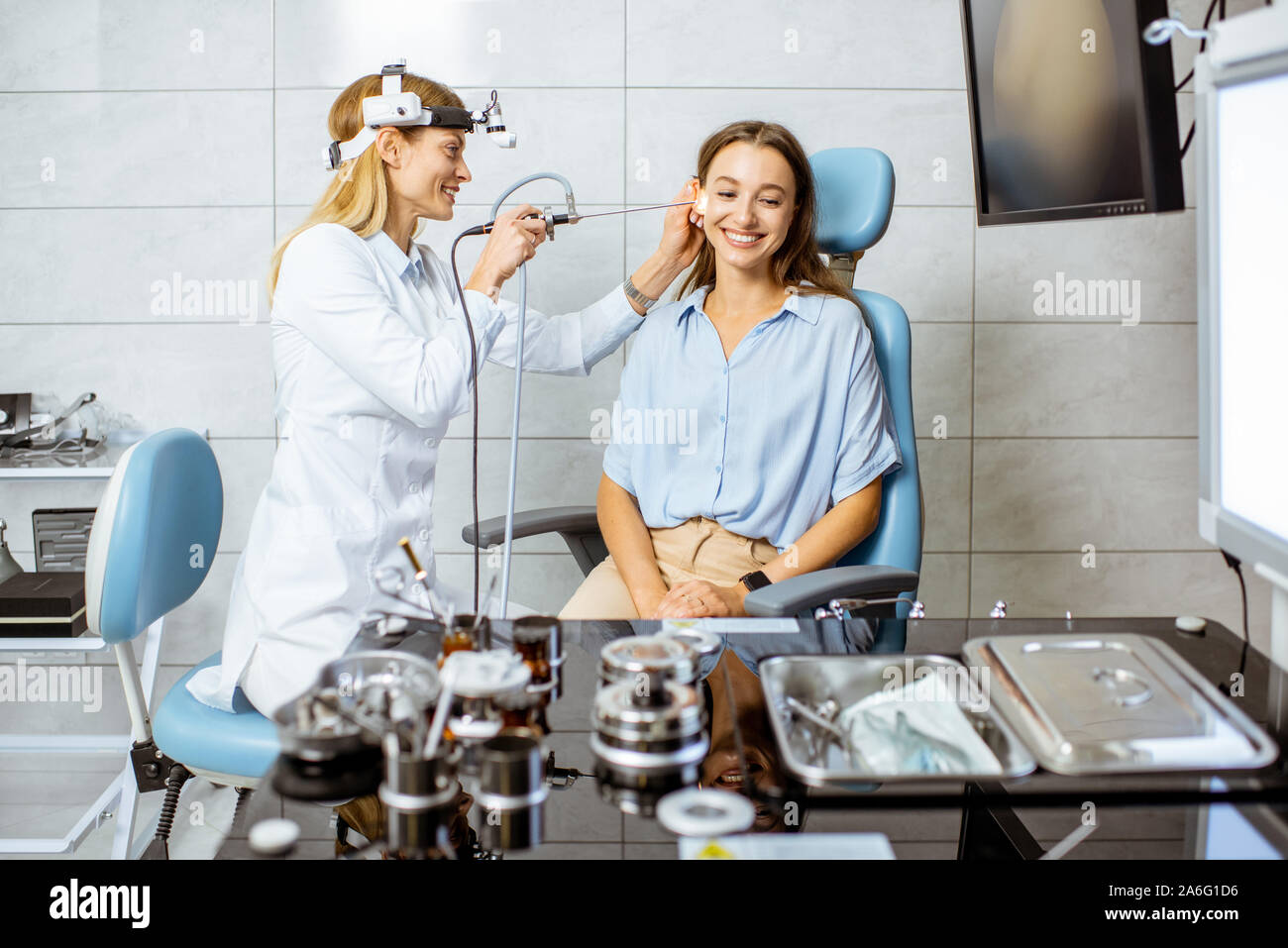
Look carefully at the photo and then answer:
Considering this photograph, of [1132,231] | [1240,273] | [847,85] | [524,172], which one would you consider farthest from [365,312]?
[1132,231]

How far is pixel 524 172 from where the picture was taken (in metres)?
2.79

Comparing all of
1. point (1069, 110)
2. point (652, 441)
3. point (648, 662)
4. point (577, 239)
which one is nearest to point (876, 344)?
point (652, 441)

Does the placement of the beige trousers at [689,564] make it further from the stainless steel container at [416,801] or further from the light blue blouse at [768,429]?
the stainless steel container at [416,801]

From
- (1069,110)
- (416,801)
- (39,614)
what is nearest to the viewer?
(416,801)

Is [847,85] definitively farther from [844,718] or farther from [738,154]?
[844,718]

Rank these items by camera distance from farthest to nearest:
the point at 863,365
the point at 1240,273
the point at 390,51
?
1. the point at 390,51
2. the point at 863,365
3. the point at 1240,273

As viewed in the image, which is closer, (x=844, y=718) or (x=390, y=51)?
(x=844, y=718)

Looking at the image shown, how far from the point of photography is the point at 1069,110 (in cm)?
145

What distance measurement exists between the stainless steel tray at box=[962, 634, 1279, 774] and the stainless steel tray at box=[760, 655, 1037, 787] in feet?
0.08

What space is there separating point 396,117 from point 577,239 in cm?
100

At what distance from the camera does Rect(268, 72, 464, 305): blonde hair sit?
1954 millimetres

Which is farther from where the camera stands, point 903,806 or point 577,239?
point 577,239

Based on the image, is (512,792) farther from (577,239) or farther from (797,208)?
(577,239)

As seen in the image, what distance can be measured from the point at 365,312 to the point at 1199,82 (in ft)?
4.25
